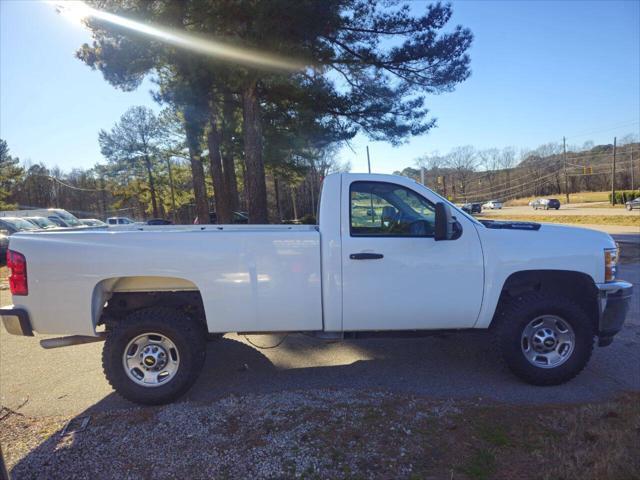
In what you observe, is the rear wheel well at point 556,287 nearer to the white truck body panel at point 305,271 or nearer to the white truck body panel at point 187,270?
the white truck body panel at point 305,271

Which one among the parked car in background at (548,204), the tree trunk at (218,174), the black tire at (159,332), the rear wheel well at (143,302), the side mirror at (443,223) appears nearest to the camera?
the side mirror at (443,223)

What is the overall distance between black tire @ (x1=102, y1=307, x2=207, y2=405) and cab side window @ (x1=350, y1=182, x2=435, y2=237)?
182 cm

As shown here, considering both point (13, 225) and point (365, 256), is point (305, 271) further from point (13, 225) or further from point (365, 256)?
point (13, 225)

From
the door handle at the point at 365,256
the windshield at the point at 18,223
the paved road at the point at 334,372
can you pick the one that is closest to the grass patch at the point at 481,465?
the paved road at the point at 334,372

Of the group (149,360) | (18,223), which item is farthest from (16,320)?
(18,223)

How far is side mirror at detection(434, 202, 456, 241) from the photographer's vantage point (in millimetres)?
3469

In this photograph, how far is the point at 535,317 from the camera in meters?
3.75

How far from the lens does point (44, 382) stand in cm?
431

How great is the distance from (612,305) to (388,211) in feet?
7.42

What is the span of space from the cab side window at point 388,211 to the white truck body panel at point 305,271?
3.2 inches

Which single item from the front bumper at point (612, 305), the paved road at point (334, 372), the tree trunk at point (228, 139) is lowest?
the paved road at point (334, 372)

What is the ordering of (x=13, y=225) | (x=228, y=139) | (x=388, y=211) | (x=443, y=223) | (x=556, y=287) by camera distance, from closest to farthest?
(x=443, y=223) → (x=388, y=211) → (x=556, y=287) → (x=13, y=225) → (x=228, y=139)

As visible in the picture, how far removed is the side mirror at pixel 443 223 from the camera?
3.47 meters

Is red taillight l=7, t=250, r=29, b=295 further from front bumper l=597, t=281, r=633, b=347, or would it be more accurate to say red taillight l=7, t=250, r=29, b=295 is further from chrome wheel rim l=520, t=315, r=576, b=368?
front bumper l=597, t=281, r=633, b=347
